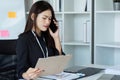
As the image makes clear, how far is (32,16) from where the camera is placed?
7.06ft

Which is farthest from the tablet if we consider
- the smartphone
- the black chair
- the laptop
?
the smartphone

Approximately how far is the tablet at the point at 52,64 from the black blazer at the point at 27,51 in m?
0.20

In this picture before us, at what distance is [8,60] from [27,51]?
25 centimetres

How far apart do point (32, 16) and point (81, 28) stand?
1.68 meters

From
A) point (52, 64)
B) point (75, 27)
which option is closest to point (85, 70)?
point (52, 64)

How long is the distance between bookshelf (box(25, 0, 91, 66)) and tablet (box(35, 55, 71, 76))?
4.89 feet

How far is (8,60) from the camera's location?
223 centimetres

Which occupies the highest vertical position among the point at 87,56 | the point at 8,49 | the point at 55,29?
the point at 55,29

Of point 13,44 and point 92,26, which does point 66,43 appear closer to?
point 92,26

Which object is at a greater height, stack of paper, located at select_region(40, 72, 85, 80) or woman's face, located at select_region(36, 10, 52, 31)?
woman's face, located at select_region(36, 10, 52, 31)

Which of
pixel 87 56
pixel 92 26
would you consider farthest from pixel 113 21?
pixel 87 56

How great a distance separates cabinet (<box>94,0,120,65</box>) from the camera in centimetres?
327

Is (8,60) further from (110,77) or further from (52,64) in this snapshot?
(110,77)

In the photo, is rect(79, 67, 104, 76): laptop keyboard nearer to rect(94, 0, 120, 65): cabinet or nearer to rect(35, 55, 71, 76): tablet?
rect(35, 55, 71, 76): tablet
